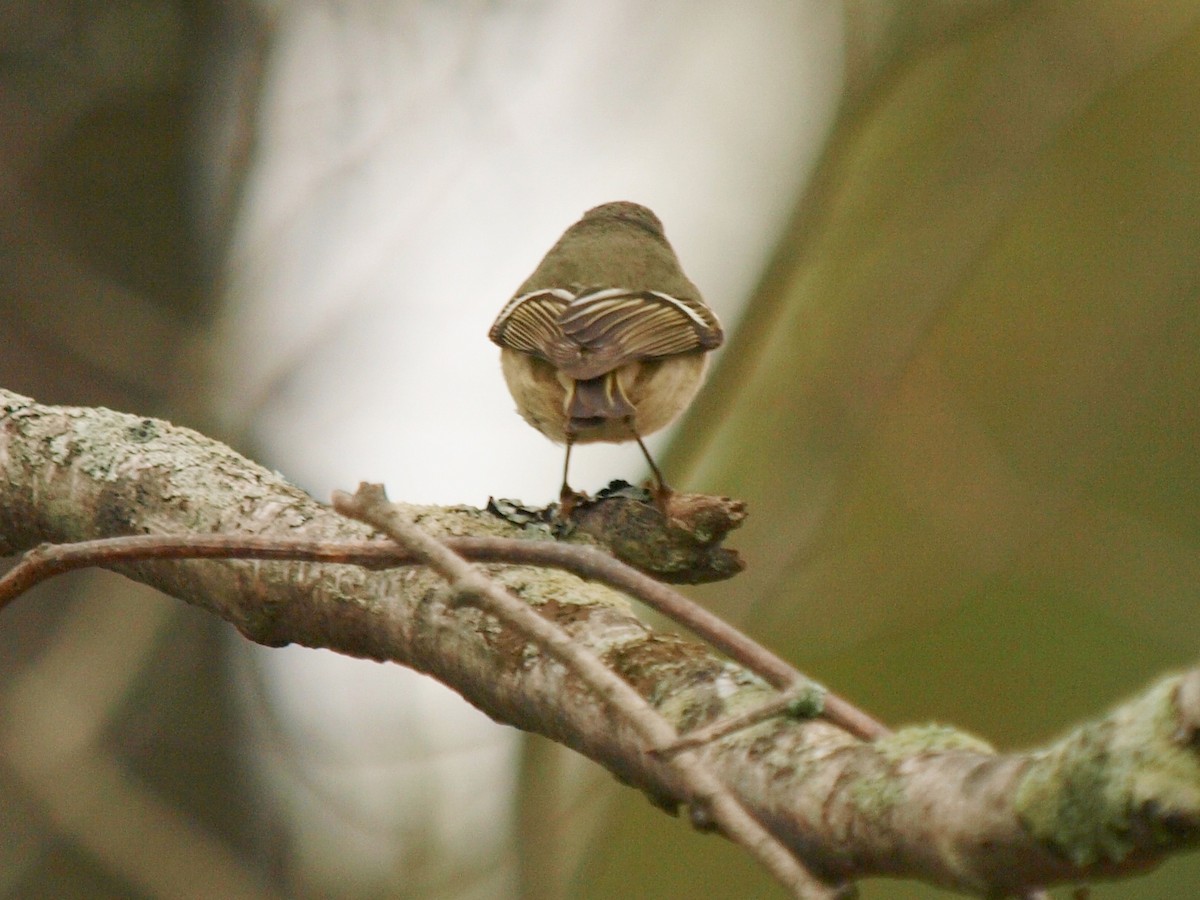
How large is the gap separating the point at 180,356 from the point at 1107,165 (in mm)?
3693

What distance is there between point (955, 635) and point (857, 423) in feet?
2.65

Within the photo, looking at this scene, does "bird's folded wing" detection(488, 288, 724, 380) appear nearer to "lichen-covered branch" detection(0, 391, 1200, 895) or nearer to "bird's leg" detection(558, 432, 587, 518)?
"bird's leg" detection(558, 432, 587, 518)

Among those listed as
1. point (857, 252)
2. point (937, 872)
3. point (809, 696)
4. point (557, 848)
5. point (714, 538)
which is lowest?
point (557, 848)

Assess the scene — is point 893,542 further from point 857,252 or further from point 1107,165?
point 1107,165

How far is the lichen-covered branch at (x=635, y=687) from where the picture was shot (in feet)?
2.96

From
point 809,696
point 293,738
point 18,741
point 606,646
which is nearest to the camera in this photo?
point 809,696

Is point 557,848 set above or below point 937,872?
below

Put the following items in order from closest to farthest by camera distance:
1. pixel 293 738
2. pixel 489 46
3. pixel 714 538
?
pixel 714 538 < pixel 293 738 < pixel 489 46

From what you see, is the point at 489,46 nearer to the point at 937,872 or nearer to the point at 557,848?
the point at 557,848

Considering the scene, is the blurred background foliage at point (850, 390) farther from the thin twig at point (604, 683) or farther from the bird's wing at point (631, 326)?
the thin twig at point (604, 683)

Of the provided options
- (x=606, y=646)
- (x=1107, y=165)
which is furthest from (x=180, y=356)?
(x=1107, y=165)

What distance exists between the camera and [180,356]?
4.66 m

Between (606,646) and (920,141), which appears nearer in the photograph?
(606,646)

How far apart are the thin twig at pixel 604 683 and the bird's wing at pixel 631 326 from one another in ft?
7.08
